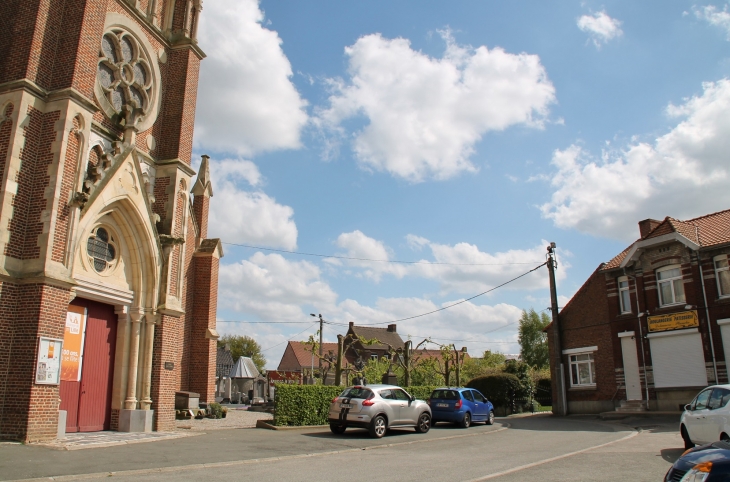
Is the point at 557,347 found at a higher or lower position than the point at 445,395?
higher

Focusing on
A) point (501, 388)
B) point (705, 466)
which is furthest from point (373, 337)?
point (705, 466)

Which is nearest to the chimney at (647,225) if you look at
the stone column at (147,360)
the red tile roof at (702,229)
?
the red tile roof at (702,229)

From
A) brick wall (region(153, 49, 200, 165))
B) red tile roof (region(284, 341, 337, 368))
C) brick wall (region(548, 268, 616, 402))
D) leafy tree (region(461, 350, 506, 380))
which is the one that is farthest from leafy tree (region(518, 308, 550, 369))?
Result: brick wall (region(153, 49, 200, 165))

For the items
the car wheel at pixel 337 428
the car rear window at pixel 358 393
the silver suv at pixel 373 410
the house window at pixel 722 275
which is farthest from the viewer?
the house window at pixel 722 275

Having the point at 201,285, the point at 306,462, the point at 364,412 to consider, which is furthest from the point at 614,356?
the point at 306,462

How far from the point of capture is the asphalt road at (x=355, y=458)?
8.98 metres

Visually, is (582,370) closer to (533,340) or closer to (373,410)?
(373,410)

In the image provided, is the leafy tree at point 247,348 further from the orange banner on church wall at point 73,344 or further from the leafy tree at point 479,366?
the orange banner on church wall at point 73,344

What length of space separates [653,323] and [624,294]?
98.2 inches

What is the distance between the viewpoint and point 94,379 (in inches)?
586

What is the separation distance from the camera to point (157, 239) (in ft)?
54.7

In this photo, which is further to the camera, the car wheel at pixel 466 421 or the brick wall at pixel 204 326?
the brick wall at pixel 204 326

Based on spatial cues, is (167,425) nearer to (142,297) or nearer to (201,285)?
(142,297)

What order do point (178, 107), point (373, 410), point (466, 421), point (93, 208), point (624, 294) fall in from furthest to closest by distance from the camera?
point (624, 294) → point (466, 421) → point (178, 107) → point (373, 410) → point (93, 208)
